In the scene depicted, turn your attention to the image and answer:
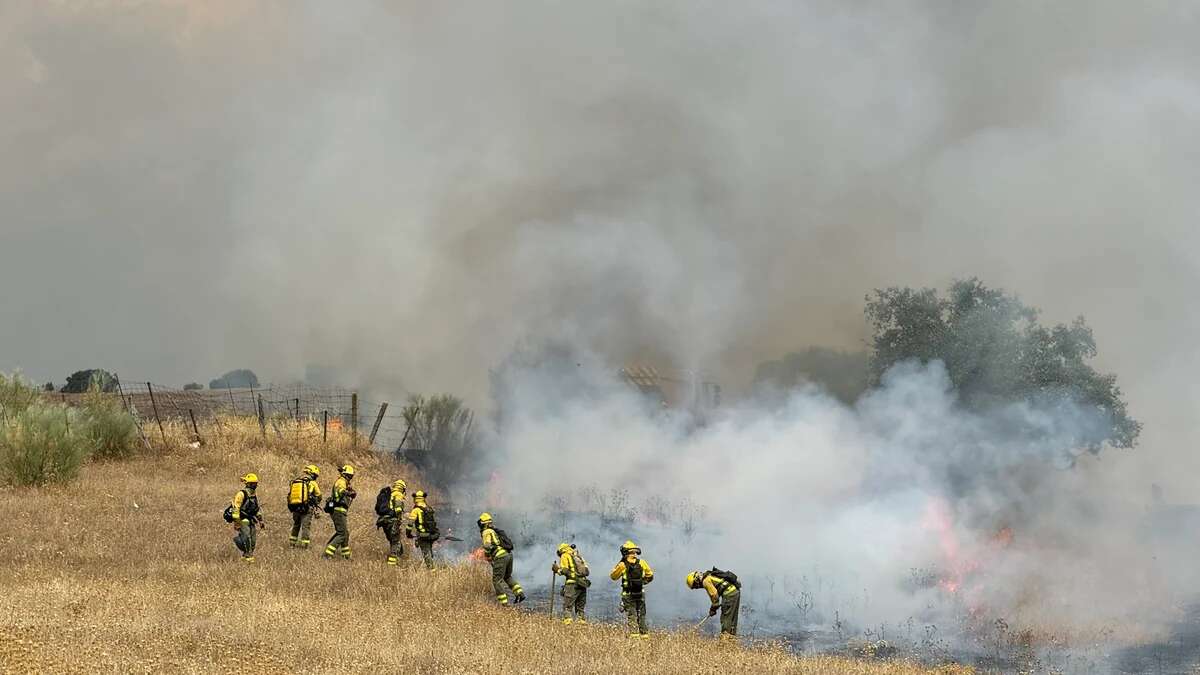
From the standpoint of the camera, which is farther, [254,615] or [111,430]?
[111,430]

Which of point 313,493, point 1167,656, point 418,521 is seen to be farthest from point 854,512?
point 313,493

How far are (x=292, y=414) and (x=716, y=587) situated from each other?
2729cm

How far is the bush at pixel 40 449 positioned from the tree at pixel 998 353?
2594 cm

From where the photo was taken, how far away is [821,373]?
4397 cm

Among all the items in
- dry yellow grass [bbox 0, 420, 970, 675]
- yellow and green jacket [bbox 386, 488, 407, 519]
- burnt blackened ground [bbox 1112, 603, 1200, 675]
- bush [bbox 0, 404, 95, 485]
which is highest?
bush [bbox 0, 404, 95, 485]

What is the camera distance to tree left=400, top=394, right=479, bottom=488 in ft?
132

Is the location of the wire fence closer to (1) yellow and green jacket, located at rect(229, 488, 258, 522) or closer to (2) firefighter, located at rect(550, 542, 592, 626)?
(1) yellow and green jacket, located at rect(229, 488, 258, 522)

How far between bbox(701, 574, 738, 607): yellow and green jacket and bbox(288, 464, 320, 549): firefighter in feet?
30.5

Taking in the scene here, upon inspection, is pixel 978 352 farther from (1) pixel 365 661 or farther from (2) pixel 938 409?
(1) pixel 365 661

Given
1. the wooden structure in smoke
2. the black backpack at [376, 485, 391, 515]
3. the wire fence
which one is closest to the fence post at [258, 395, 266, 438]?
the wire fence

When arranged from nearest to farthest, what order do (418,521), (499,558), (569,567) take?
1. (569,567)
2. (499,558)
3. (418,521)

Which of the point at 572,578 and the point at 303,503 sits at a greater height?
the point at 303,503

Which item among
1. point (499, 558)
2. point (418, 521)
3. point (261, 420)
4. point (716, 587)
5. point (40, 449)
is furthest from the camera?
point (261, 420)

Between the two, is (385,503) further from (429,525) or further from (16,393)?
(16,393)
